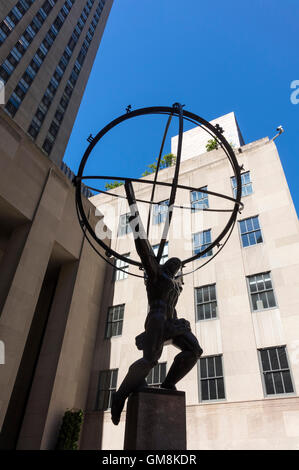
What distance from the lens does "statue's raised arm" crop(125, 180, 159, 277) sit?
216 inches

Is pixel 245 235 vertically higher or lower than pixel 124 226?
lower

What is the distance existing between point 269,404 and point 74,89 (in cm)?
5346

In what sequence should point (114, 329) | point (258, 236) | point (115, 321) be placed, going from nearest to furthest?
1. point (258, 236)
2. point (114, 329)
3. point (115, 321)

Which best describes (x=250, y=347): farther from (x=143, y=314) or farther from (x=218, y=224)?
(x=218, y=224)

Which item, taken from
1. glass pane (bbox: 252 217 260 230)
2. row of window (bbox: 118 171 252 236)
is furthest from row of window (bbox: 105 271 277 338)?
row of window (bbox: 118 171 252 236)

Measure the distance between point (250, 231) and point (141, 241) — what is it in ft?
49.4

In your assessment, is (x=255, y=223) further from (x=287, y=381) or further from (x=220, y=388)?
(x=220, y=388)

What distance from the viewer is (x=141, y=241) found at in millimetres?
5539

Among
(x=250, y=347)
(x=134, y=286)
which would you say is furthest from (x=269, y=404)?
(x=134, y=286)

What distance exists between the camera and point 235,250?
1873 centimetres

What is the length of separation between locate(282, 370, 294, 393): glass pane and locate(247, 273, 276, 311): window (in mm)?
3303

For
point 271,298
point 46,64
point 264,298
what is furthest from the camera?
point 46,64

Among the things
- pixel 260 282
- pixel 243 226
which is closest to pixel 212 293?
pixel 260 282

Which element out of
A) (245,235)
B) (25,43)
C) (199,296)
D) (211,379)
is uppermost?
(25,43)
